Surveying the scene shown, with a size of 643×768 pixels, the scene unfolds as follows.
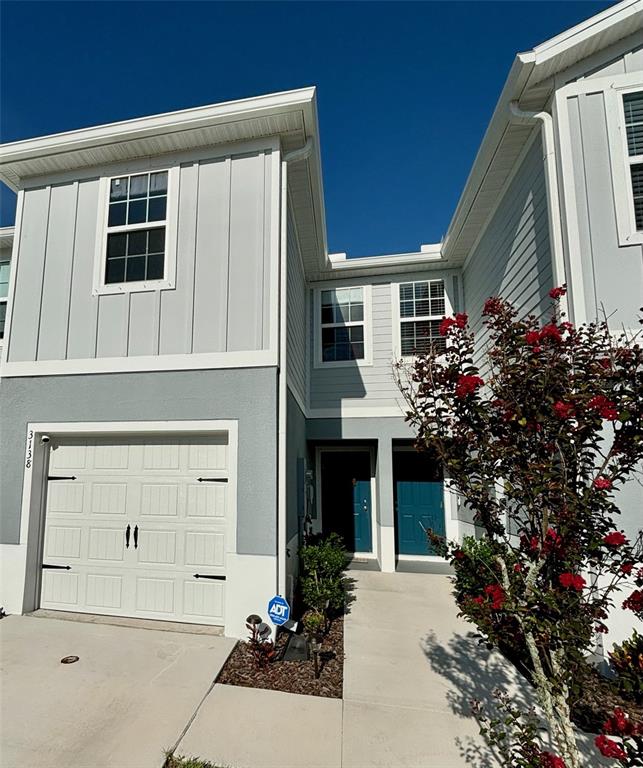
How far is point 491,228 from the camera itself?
6660 mm

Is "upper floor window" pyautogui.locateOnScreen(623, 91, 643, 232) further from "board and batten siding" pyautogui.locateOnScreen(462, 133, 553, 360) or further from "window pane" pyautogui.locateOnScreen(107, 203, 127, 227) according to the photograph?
"window pane" pyautogui.locateOnScreen(107, 203, 127, 227)

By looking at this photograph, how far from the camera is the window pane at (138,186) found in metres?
5.61

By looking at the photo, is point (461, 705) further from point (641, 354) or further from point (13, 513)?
Result: point (13, 513)

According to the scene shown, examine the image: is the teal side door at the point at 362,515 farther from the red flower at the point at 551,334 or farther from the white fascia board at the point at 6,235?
the white fascia board at the point at 6,235

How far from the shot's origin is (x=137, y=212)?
559 cm

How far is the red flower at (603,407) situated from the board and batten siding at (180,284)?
358 centimetres

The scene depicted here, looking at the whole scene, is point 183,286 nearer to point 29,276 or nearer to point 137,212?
point 137,212

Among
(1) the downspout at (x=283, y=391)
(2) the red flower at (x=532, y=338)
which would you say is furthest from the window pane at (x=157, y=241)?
(2) the red flower at (x=532, y=338)

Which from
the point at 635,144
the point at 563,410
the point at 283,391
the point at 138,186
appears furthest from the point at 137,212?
the point at 635,144

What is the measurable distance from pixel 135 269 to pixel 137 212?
82 centimetres

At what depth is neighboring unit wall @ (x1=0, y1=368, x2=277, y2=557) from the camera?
183 inches

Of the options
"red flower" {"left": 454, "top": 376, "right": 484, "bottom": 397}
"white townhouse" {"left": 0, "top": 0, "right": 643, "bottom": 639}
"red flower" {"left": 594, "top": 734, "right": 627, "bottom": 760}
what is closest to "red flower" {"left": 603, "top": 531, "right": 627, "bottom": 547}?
"red flower" {"left": 594, "top": 734, "right": 627, "bottom": 760}

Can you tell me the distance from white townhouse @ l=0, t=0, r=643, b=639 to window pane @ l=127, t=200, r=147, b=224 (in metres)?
0.02

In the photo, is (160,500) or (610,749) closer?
(610,749)
